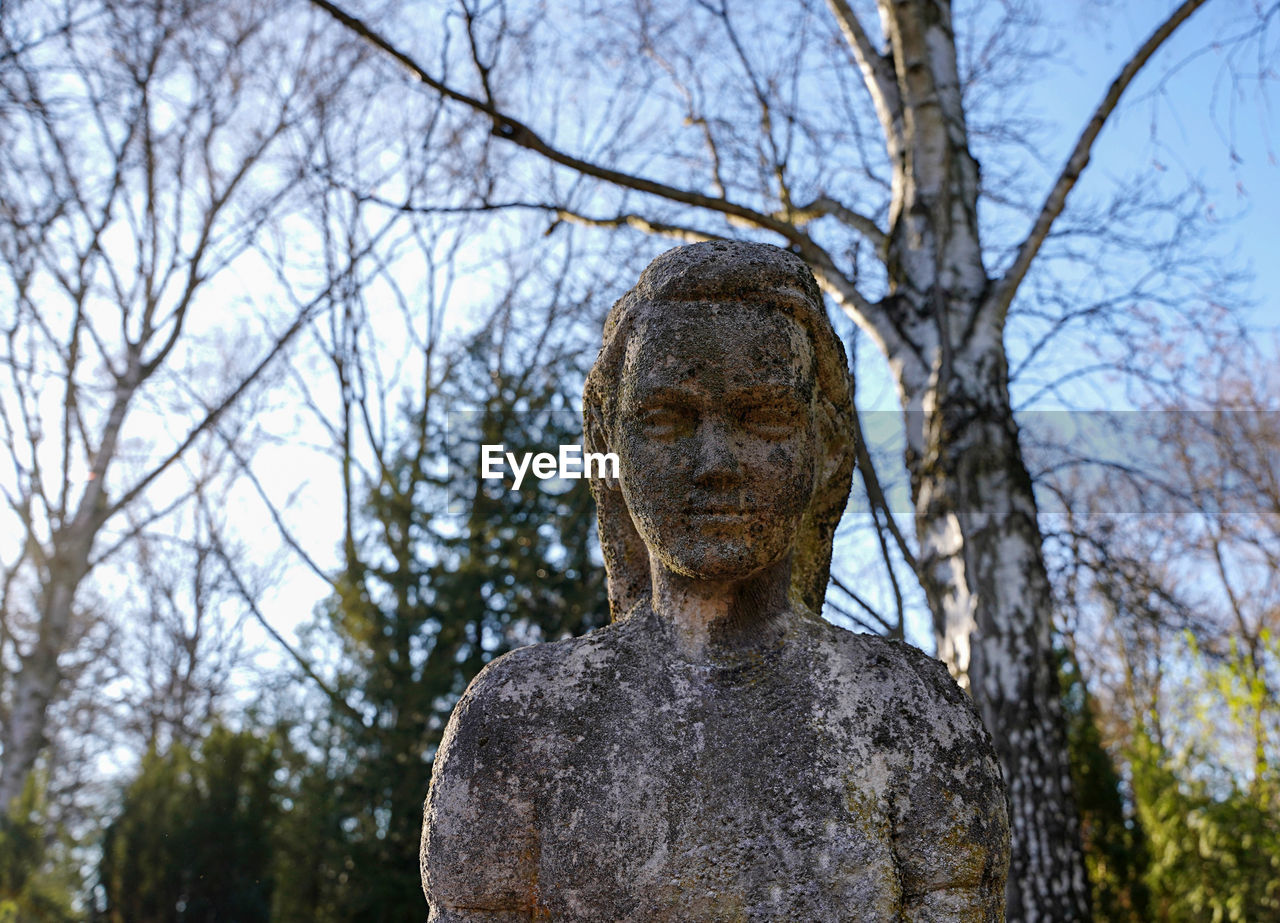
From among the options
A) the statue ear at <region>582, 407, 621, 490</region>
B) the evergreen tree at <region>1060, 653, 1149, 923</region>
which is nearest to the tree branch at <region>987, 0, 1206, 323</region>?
the statue ear at <region>582, 407, 621, 490</region>

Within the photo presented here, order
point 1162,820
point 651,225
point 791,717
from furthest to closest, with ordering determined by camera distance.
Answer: point 1162,820 → point 651,225 → point 791,717

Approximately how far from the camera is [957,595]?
17.2ft

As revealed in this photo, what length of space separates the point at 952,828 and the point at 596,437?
1.13 meters

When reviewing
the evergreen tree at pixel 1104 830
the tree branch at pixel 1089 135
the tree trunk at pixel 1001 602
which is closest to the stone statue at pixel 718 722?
the tree trunk at pixel 1001 602

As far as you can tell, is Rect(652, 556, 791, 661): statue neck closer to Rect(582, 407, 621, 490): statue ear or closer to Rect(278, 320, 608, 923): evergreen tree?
Rect(582, 407, 621, 490): statue ear

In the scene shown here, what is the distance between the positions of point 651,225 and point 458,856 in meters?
5.47

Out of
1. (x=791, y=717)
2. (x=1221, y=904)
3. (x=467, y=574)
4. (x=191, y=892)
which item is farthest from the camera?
(x=467, y=574)

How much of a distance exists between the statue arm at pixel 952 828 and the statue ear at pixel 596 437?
2.79 ft

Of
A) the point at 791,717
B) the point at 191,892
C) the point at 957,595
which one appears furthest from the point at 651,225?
the point at 191,892

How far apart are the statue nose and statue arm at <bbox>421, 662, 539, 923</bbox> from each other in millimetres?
601

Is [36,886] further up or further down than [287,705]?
further down

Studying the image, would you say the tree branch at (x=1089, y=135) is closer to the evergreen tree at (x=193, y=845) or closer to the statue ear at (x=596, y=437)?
the statue ear at (x=596, y=437)

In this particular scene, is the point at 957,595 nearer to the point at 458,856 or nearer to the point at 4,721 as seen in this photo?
the point at 458,856

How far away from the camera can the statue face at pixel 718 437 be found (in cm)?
209
